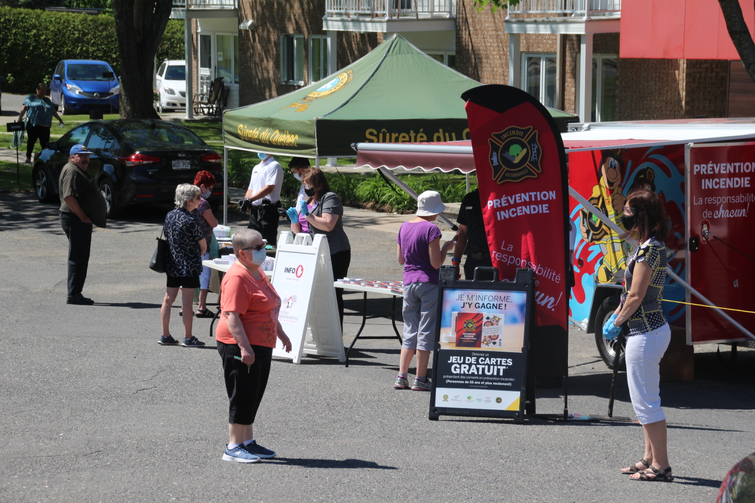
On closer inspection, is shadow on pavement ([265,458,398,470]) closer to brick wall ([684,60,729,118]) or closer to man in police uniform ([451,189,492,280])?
man in police uniform ([451,189,492,280])

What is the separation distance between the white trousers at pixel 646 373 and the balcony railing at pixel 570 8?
17.2 m

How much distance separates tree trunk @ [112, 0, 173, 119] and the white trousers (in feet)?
66.7

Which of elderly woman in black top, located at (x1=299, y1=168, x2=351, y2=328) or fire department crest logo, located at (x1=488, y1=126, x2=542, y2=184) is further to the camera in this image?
elderly woman in black top, located at (x1=299, y1=168, x2=351, y2=328)

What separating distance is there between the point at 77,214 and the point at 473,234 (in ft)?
17.3

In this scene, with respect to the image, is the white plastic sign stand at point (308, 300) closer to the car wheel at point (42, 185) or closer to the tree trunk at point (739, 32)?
the tree trunk at point (739, 32)

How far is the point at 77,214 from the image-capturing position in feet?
37.1

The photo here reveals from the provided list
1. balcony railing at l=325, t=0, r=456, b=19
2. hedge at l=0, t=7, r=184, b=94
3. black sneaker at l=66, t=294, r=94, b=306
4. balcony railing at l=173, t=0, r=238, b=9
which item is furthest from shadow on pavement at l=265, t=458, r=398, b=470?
hedge at l=0, t=7, r=184, b=94

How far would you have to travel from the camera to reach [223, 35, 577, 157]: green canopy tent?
36.1 feet

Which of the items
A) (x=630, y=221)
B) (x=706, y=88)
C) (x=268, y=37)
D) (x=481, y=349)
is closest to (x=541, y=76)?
(x=706, y=88)

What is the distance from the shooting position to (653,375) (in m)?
6.03

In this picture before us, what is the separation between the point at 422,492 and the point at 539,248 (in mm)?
2476

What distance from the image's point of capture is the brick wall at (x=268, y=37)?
33312mm

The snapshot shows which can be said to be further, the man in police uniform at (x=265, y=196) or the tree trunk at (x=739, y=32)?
the man in police uniform at (x=265, y=196)

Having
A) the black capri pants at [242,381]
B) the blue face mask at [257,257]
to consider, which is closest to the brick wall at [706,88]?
the blue face mask at [257,257]
